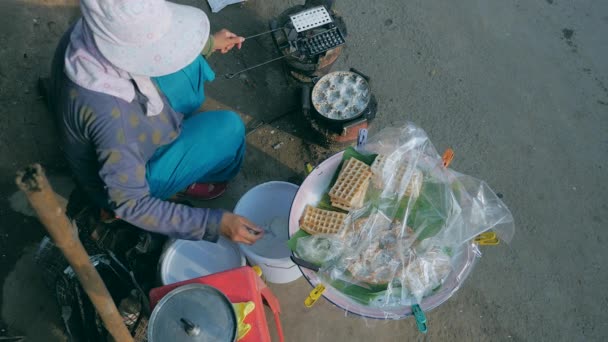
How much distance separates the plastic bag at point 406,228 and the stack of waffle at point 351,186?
43 mm

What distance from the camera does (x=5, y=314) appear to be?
8.25 feet

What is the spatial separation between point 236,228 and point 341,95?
1.13 m

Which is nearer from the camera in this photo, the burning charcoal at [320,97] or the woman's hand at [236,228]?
the woman's hand at [236,228]

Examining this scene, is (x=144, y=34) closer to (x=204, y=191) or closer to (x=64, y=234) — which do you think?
(x=64, y=234)

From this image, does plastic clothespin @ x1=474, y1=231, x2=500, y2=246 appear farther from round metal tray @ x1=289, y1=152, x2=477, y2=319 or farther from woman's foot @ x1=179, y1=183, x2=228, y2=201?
woman's foot @ x1=179, y1=183, x2=228, y2=201

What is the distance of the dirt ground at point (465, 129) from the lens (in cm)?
269

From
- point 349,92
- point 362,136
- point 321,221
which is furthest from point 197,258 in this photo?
point 349,92

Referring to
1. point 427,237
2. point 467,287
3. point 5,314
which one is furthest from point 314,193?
point 5,314

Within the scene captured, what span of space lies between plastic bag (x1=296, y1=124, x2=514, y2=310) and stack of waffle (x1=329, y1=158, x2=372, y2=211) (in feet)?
0.14

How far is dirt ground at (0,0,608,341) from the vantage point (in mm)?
2686

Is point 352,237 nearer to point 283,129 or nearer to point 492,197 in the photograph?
point 492,197

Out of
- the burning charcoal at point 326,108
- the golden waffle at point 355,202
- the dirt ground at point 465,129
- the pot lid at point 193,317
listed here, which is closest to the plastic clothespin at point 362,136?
the golden waffle at point 355,202

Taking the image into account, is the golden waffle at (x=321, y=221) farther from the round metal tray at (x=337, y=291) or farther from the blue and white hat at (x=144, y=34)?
the blue and white hat at (x=144, y=34)

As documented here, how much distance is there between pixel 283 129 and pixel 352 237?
1.18 m
